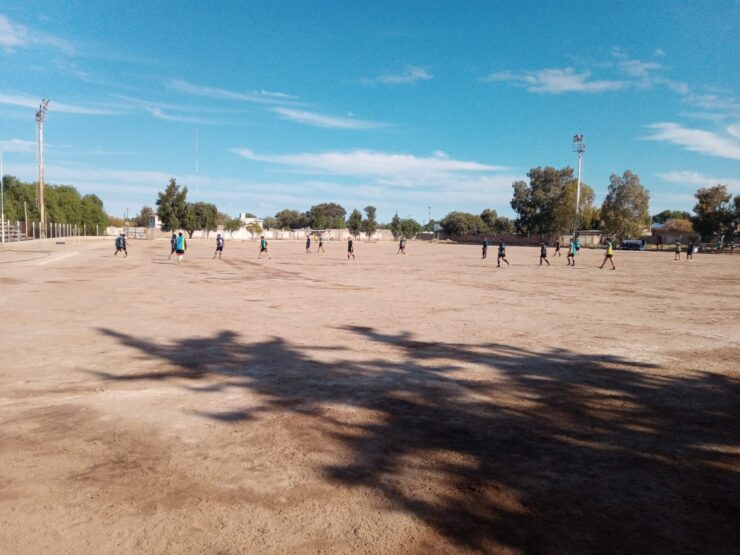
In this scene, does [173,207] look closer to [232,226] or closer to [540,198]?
[232,226]

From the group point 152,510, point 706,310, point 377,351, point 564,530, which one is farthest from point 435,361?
point 706,310

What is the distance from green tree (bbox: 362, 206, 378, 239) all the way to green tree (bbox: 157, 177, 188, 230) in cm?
5526

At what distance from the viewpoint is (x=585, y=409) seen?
4.63 meters

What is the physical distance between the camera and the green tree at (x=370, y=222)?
130 meters

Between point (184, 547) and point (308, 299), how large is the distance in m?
10.0

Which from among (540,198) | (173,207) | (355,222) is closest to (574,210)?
(540,198)

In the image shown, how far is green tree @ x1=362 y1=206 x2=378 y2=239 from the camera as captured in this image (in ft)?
428

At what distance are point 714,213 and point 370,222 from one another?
81.6 m

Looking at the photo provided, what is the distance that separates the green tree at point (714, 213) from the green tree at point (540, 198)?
2394cm

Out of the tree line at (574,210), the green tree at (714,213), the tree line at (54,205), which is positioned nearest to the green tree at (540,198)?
the tree line at (574,210)

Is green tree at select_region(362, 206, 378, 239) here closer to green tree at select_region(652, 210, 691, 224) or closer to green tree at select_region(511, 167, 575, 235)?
green tree at select_region(511, 167, 575, 235)

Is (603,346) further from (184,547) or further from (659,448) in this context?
(184,547)

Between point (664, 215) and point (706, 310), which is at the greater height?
point (664, 215)

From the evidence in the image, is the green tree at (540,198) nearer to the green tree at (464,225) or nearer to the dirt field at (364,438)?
the green tree at (464,225)
